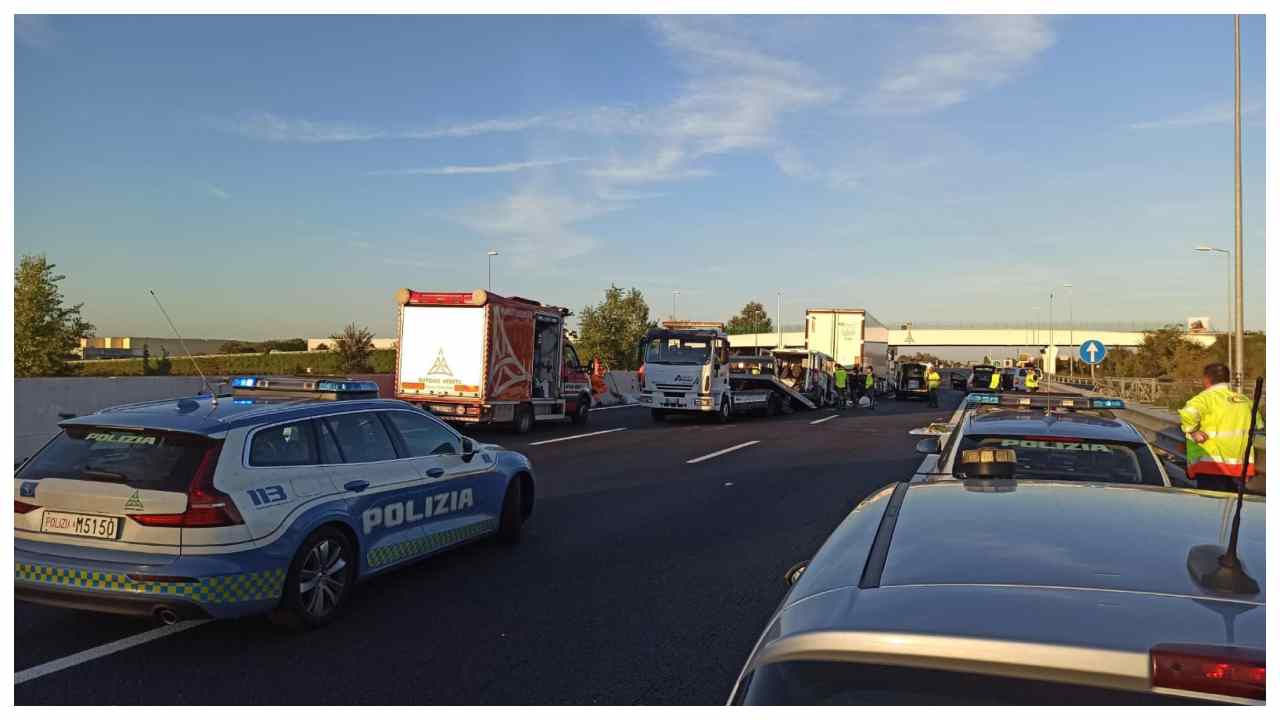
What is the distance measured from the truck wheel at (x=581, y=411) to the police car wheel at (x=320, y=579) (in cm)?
Result: 1933

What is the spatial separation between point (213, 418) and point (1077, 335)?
97269 millimetres

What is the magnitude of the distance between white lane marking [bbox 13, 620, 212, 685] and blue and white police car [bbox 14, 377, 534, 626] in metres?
0.29

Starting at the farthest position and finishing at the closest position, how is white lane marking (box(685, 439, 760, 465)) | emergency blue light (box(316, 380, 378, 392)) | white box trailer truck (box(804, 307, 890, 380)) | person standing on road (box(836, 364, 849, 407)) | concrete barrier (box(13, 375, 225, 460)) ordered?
white box trailer truck (box(804, 307, 890, 380)), person standing on road (box(836, 364, 849, 407)), white lane marking (box(685, 439, 760, 465)), concrete barrier (box(13, 375, 225, 460)), emergency blue light (box(316, 380, 378, 392))

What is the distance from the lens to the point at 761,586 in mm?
7500

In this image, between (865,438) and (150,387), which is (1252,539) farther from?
(865,438)

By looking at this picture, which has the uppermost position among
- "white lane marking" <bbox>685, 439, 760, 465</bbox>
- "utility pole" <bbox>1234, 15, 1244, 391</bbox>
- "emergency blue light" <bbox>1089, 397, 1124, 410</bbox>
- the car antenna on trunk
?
"utility pole" <bbox>1234, 15, 1244, 391</bbox>

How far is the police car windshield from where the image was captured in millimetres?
6602

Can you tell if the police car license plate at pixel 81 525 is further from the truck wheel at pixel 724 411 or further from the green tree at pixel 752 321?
the green tree at pixel 752 321

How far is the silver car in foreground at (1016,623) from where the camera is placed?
1776 millimetres

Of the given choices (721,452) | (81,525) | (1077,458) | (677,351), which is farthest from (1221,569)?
(677,351)

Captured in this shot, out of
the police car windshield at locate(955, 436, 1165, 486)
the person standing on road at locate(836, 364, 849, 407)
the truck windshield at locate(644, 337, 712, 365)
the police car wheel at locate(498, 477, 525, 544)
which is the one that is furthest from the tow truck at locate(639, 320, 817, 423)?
the police car windshield at locate(955, 436, 1165, 486)

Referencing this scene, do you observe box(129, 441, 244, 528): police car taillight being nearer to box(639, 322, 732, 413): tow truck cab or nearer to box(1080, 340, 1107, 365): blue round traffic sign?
box(639, 322, 732, 413): tow truck cab

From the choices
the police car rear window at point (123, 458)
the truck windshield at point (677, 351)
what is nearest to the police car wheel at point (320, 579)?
the police car rear window at point (123, 458)

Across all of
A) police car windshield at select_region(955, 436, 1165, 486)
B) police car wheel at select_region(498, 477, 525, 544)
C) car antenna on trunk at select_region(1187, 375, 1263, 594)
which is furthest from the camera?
police car wheel at select_region(498, 477, 525, 544)
